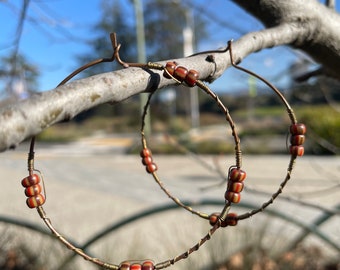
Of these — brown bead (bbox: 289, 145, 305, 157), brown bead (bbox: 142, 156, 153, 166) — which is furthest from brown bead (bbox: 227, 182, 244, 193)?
brown bead (bbox: 142, 156, 153, 166)

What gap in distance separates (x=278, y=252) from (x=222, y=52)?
2151 millimetres

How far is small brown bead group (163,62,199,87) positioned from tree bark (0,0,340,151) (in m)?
0.02

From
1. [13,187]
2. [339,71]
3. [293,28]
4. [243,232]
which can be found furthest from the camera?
[13,187]

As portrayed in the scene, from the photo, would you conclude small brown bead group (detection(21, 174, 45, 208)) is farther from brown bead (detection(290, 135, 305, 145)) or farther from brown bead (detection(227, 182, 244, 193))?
brown bead (detection(290, 135, 305, 145))

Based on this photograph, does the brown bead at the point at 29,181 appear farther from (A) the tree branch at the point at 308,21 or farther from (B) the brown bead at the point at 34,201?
(A) the tree branch at the point at 308,21

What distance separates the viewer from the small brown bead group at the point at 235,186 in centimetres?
67

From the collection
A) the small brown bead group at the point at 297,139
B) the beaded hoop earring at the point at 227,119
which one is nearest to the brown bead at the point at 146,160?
the beaded hoop earring at the point at 227,119

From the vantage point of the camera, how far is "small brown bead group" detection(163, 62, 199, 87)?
58cm

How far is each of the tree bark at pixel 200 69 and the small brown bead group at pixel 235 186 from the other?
18 centimetres

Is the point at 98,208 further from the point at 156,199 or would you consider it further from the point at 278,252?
the point at 278,252

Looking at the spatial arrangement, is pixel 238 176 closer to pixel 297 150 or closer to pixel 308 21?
pixel 297 150

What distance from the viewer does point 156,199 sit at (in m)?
5.29

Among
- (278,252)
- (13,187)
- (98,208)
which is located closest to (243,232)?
(278,252)

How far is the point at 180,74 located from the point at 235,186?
0.74ft
